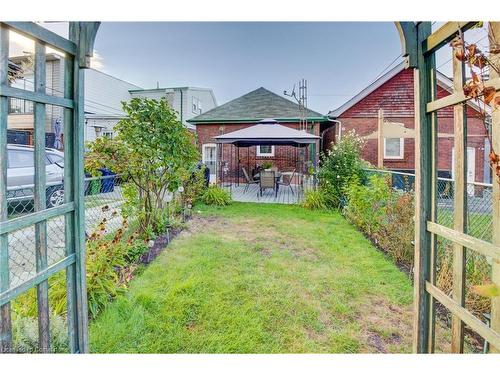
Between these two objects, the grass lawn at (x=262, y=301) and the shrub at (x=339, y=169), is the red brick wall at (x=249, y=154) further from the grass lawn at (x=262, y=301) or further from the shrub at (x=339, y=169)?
the grass lawn at (x=262, y=301)

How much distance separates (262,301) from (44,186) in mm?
2064

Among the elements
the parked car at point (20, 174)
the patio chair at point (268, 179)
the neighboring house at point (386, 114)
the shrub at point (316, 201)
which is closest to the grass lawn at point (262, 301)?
the parked car at point (20, 174)

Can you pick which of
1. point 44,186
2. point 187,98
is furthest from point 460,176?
point 187,98

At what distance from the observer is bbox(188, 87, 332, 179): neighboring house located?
39.0 feet

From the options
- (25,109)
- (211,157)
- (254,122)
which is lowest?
(25,109)

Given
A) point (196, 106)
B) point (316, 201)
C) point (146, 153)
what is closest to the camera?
point (146, 153)

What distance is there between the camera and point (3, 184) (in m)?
1.37

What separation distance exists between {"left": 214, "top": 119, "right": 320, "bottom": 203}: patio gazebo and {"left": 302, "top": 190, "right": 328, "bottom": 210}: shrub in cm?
86

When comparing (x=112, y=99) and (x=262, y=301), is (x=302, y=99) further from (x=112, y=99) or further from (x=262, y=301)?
(x=262, y=301)

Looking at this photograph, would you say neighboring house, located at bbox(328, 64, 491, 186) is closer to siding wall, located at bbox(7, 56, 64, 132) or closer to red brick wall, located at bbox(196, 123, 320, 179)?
red brick wall, located at bbox(196, 123, 320, 179)

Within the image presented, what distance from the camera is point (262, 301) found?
112 inches

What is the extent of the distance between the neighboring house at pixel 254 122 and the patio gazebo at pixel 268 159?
0.04 m

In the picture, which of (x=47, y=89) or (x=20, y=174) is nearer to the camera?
(x=47, y=89)
